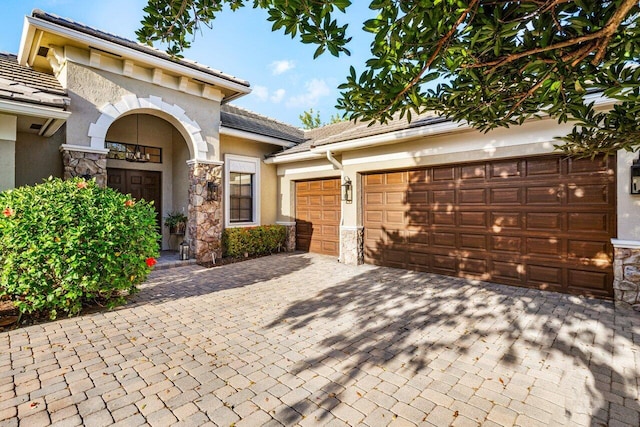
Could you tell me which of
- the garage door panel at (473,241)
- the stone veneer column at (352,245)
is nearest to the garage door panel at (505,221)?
the garage door panel at (473,241)

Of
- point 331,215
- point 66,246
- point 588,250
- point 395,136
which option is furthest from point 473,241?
point 66,246

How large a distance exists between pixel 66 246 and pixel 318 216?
21.6ft

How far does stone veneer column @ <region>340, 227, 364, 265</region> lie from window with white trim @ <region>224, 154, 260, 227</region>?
319cm

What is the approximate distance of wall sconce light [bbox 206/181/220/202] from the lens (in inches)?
332

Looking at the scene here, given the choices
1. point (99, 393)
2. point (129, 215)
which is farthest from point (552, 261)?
point (129, 215)

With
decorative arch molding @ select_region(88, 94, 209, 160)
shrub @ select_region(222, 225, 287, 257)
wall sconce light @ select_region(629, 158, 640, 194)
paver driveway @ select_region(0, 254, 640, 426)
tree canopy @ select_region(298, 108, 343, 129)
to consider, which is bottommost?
paver driveway @ select_region(0, 254, 640, 426)

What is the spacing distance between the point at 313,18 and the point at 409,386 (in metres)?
3.00

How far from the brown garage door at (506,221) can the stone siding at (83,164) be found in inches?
248

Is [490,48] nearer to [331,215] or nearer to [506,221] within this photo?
[506,221]

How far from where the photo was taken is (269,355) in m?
3.39

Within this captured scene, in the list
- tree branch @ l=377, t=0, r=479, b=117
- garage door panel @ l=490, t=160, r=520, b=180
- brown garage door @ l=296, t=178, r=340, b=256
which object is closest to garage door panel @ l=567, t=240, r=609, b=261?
garage door panel @ l=490, t=160, r=520, b=180

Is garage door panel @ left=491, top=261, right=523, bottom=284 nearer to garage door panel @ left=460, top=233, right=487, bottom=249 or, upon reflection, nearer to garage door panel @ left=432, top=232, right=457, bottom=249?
garage door panel @ left=460, top=233, right=487, bottom=249

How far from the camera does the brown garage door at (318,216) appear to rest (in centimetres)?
935

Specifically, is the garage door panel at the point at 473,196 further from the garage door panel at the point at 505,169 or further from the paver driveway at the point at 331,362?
the paver driveway at the point at 331,362
